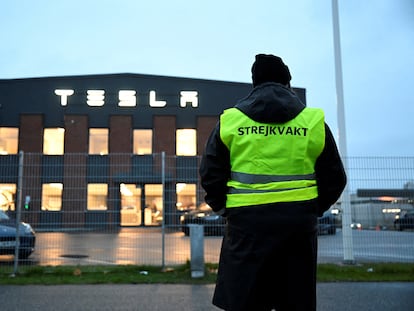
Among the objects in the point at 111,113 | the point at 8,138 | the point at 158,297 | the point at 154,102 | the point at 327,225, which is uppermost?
the point at 154,102

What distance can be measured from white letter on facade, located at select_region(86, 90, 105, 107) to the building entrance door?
18.6m

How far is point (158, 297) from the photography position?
5.77 m

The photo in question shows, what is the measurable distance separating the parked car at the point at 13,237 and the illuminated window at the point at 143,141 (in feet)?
60.6

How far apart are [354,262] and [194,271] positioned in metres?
3.37

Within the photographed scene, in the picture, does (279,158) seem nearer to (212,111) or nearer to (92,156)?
(92,156)

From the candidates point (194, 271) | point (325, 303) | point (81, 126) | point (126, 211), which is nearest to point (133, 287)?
point (194, 271)

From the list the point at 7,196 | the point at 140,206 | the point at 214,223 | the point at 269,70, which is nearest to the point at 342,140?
the point at 214,223

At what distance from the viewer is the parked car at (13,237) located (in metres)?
7.79

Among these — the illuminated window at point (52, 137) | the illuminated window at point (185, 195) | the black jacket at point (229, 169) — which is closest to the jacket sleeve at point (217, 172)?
the black jacket at point (229, 169)

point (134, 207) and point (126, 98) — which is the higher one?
point (126, 98)

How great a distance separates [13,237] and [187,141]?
753 inches

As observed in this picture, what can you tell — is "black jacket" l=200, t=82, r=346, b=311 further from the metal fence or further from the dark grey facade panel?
the dark grey facade panel

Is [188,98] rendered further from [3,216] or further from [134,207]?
[3,216]

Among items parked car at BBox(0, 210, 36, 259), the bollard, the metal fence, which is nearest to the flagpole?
the metal fence
